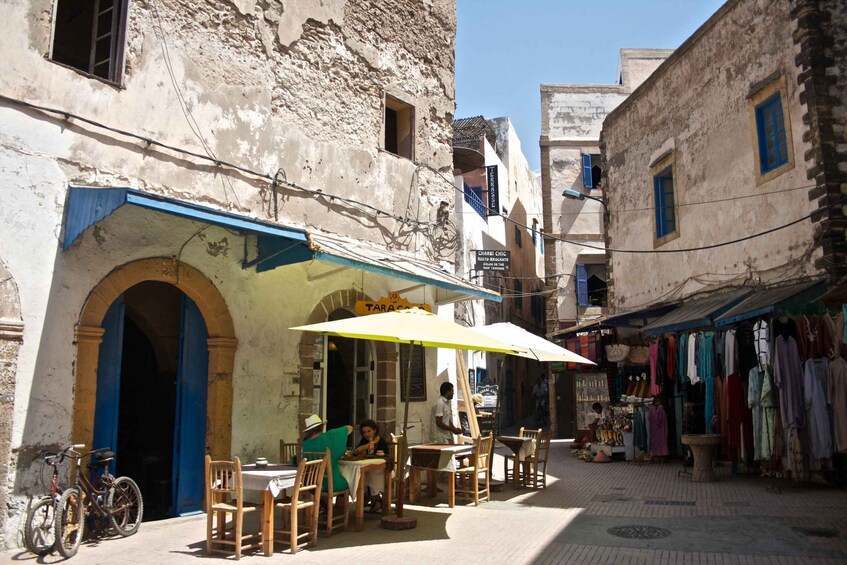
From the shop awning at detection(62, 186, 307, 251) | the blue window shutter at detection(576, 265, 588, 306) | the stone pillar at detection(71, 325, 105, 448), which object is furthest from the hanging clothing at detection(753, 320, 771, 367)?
the blue window shutter at detection(576, 265, 588, 306)

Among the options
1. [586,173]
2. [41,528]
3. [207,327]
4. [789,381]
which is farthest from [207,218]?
[586,173]

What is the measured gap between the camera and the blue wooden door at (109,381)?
294 inches

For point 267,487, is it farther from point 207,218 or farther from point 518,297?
point 518,297

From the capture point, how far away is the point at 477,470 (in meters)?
8.80

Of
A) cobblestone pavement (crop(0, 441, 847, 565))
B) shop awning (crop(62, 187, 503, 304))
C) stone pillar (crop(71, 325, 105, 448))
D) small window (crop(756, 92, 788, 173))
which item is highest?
small window (crop(756, 92, 788, 173))

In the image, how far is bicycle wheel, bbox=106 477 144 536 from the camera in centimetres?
691

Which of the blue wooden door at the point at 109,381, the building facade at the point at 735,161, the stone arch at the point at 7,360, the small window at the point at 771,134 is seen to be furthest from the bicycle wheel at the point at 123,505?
the small window at the point at 771,134

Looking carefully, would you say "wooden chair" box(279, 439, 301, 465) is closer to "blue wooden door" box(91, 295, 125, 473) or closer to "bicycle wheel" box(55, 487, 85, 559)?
"blue wooden door" box(91, 295, 125, 473)

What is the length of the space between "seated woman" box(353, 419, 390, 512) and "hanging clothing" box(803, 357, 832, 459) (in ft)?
18.1

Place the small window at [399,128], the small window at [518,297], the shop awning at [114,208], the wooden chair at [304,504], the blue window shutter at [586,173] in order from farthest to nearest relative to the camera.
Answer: the small window at [518,297] → the blue window shutter at [586,173] → the small window at [399,128] → the shop awning at [114,208] → the wooden chair at [304,504]

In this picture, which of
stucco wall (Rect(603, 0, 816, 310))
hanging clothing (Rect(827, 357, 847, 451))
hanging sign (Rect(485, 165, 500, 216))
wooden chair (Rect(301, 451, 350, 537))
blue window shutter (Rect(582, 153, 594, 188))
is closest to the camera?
wooden chair (Rect(301, 451, 350, 537))

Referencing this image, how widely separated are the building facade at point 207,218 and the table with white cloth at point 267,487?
1.94 meters

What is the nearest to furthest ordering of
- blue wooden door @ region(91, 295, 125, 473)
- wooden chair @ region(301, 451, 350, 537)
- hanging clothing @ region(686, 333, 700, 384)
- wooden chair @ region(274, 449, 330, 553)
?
1. wooden chair @ region(274, 449, 330, 553)
2. wooden chair @ region(301, 451, 350, 537)
3. blue wooden door @ region(91, 295, 125, 473)
4. hanging clothing @ region(686, 333, 700, 384)

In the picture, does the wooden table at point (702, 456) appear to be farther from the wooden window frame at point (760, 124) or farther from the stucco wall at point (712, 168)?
the wooden window frame at point (760, 124)
